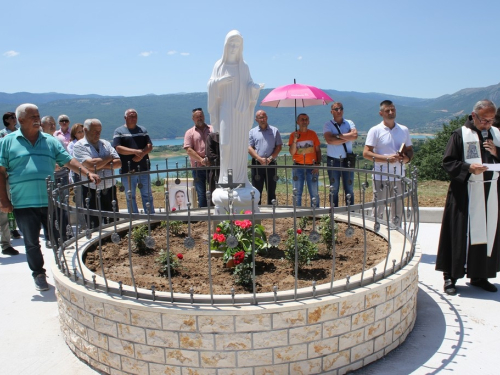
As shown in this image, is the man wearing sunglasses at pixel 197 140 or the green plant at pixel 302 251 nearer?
the green plant at pixel 302 251

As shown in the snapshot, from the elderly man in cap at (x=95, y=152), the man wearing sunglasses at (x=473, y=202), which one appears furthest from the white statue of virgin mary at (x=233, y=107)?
the man wearing sunglasses at (x=473, y=202)

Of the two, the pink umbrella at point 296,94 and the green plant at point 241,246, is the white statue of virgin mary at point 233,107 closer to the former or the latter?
the green plant at point 241,246

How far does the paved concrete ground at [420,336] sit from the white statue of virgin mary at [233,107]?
2.46 m

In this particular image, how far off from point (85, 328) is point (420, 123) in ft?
633

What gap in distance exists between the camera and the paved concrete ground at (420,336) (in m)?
3.66

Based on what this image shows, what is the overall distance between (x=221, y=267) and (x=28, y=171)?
2544 millimetres

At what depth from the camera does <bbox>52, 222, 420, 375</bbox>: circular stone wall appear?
10.6ft

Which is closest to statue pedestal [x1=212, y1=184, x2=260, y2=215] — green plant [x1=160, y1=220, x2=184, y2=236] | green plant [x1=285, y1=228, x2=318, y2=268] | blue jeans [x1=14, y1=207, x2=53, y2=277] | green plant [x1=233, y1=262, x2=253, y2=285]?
green plant [x1=160, y1=220, x2=184, y2=236]

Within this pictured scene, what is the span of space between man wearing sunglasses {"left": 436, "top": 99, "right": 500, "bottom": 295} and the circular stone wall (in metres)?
1.65

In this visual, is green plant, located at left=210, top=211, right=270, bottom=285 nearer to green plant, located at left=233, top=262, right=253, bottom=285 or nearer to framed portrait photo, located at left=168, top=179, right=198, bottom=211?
green plant, located at left=233, top=262, right=253, bottom=285

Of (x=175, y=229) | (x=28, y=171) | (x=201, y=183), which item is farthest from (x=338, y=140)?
(x=28, y=171)

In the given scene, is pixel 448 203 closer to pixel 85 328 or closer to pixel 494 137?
pixel 494 137

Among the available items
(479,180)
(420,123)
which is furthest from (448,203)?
(420,123)

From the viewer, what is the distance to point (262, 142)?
777 cm
